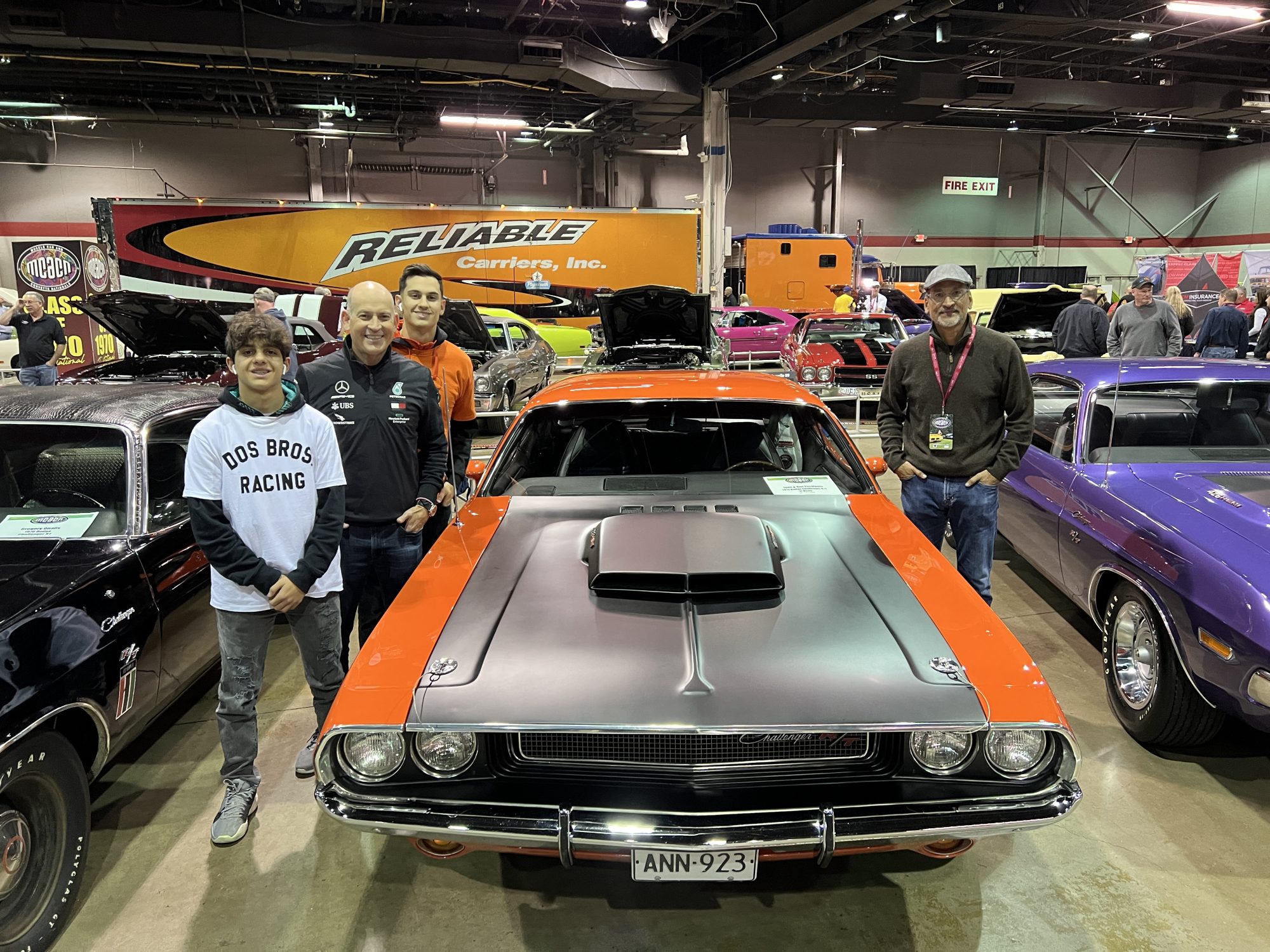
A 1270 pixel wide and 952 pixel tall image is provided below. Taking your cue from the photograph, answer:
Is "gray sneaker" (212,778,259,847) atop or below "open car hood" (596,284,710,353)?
below

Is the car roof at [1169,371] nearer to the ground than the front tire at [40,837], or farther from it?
farther from it

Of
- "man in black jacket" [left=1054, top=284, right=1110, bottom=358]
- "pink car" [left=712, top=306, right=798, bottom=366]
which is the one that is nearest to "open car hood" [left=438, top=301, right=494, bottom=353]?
"pink car" [left=712, top=306, right=798, bottom=366]

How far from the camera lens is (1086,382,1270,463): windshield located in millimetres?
4074

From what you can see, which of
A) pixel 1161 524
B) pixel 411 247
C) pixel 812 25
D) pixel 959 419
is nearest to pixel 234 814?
pixel 959 419

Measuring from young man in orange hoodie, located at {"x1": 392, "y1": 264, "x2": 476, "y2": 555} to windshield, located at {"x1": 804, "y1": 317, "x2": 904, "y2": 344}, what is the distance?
8414 mm

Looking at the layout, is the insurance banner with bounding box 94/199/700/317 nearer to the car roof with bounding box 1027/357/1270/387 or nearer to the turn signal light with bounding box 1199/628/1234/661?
the car roof with bounding box 1027/357/1270/387

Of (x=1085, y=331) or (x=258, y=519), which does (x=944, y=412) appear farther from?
(x=1085, y=331)

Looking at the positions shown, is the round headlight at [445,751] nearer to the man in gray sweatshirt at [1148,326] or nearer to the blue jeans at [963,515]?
the blue jeans at [963,515]

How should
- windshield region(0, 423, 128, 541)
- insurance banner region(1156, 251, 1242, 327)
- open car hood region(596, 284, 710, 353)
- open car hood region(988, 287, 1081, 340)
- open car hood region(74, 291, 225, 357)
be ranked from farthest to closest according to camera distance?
insurance banner region(1156, 251, 1242, 327)
open car hood region(988, 287, 1081, 340)
open car hood region(596, 284, 710, 353)
open car hood region(74, 291, 225, 357)
windshield region(0, 423, 128, 541)

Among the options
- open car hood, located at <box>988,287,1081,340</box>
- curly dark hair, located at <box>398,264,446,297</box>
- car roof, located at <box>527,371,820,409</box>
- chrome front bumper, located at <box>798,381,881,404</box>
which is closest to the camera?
curly dark hair, located at <box>398,264,446,297</box>

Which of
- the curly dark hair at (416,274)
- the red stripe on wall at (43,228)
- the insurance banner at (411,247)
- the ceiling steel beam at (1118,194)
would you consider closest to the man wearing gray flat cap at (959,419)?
the curly dark hair at (416,274)

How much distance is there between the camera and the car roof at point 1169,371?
13.5 feet

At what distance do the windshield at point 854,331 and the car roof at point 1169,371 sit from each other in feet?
23.1

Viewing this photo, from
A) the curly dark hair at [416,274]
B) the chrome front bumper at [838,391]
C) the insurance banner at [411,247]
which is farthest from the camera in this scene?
the insurance banner at [411,247]
